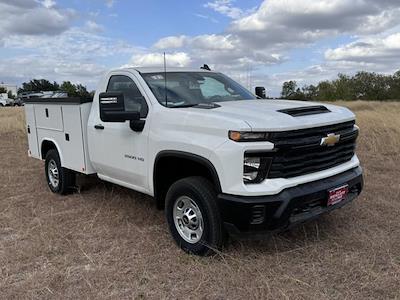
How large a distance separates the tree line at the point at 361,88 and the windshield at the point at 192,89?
64838mm

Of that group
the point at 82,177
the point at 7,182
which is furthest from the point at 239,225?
the point at 7,182

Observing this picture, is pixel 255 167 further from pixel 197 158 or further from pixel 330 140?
pixel 330 140

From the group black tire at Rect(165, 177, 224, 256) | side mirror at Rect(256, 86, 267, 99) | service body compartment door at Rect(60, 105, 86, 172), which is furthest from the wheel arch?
side mirror at Rect(256, 86, 267, 99)

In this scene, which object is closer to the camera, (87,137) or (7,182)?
(87,137)

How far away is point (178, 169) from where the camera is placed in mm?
4508

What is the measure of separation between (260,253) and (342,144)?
1338 millimetres

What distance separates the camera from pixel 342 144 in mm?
4246

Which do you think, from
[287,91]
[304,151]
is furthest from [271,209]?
[287,91]

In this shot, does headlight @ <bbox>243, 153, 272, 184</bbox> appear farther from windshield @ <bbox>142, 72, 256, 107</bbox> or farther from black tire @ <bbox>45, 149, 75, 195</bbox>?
black tire @ <bbox>45, 149, 75, 195</bbox>

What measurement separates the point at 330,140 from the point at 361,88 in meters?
75.0

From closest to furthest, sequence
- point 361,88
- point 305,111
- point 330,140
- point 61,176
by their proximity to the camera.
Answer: point 330,140 → point 305,111 → point 61,176 → point 361,88

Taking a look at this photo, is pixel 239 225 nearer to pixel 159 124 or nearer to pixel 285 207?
pixel 285 207

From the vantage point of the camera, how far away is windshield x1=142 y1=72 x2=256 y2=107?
4.66 metres

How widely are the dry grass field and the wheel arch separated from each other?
22.6 inches
